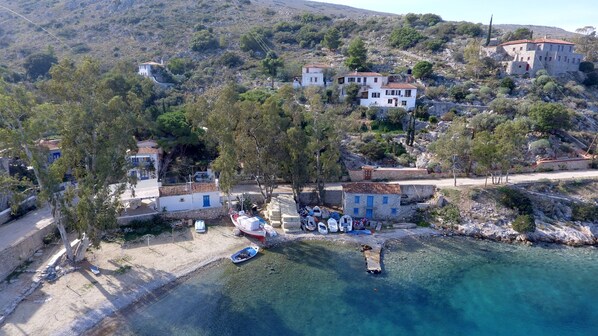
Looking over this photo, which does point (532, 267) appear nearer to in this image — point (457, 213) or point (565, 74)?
point (457, 213)

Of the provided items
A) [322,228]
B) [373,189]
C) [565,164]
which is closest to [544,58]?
[565,164]

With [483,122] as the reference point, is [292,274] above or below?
below

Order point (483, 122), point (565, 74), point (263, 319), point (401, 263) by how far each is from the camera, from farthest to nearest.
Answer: point (565, 74), point (483, 122), point (401, 263), point (263, 319)

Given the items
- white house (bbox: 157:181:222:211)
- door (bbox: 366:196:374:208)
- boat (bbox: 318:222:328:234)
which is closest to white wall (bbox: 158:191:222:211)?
white house (bbox: 157:181:222:211)

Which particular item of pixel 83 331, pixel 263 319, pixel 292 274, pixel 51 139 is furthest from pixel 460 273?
pixel 51 139

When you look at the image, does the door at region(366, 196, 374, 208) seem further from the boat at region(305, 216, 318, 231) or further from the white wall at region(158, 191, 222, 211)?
the white wall at region(158, 191, 222, 211)

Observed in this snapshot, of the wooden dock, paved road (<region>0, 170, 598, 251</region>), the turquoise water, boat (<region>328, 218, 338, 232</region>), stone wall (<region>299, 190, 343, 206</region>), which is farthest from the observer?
stone wall (<region>299, 190, 343, 206</region>)
